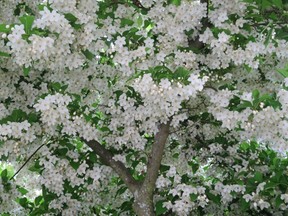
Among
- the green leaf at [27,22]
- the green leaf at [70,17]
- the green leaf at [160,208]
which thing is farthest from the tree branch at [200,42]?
the green leaf at [27,22]

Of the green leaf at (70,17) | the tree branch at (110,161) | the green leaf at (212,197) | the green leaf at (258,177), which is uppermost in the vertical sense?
the green leaf at (70,17)

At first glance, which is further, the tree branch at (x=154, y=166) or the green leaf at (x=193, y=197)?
the tree branch at (x=154, y=166)

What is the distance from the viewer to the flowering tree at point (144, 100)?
4301 millimetres

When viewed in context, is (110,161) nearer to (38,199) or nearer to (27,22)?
(38,199)

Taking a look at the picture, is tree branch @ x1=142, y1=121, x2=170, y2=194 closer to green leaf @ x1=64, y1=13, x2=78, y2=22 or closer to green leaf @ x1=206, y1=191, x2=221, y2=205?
green leaf @ x1=206, y1=191, x2=221, y2=205

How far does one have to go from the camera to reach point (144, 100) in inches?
179

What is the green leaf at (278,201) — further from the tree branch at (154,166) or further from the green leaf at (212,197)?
the tree branch at (154,166)

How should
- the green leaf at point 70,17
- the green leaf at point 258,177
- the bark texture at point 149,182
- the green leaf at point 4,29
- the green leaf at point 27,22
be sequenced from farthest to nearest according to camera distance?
the bark texture at point 149,182
the green leaf at point 258,177
the green leaf at point 70,17
the green leaf at point 4,29
the green leaf at point 27,22

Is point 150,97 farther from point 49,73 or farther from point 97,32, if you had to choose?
point 49,73

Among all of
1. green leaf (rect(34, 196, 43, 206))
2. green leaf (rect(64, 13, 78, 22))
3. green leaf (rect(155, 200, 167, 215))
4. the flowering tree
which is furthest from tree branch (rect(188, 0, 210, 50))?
green leaf (rect(34, 196, 43, 206))

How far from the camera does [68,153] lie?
5.23m

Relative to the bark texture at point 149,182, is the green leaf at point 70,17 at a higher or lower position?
higher

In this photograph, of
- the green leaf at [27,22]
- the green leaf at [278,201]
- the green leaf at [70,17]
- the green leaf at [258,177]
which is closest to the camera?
the green leaf at [27,22]

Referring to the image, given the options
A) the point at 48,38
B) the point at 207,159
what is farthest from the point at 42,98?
the point at 207,159
